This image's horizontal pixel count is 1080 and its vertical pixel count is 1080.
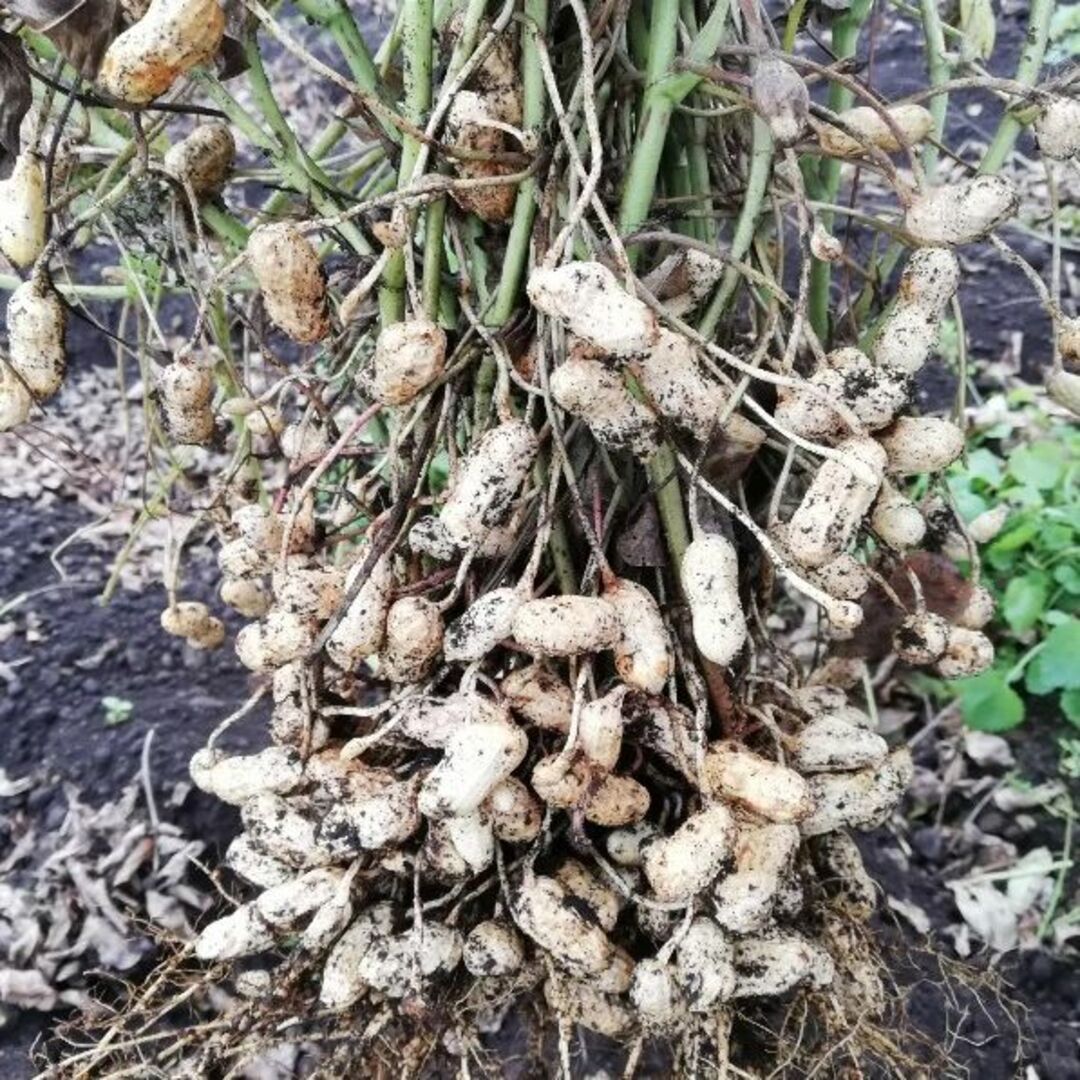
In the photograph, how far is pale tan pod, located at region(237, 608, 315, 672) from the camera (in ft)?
2.89

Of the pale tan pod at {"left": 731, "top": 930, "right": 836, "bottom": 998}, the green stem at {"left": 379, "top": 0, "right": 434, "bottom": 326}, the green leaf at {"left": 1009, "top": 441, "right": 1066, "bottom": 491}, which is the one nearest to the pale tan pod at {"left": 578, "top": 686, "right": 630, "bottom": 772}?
the pale tan pod at {"left": 731, "top": 930, "right": 836, "bottom": 998}

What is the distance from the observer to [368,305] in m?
0.94

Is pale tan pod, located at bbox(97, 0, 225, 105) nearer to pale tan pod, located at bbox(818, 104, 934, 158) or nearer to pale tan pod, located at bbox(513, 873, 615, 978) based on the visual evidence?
pale tan pod, located at bbox(818, 104, 934, 158)

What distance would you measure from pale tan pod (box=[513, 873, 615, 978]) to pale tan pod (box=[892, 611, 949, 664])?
311 mm

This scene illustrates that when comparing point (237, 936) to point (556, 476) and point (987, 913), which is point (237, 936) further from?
point (987, 913)

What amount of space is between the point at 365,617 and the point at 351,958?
28 cm

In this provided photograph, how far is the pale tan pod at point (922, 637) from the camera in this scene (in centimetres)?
93

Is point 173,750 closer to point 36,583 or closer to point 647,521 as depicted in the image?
point 36,583

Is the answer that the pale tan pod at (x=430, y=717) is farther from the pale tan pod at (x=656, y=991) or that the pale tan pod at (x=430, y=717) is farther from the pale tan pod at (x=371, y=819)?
the pale tan pod at (x=656, y=991)

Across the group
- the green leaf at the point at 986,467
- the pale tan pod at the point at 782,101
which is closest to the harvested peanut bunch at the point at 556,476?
the pale tan pod at the point at 782,101

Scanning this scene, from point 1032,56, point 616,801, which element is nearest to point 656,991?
point 616,801

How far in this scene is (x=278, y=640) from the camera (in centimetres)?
88

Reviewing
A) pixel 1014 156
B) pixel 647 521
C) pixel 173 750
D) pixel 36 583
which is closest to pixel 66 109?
pixel 647 521

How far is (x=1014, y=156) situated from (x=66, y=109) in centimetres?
230
